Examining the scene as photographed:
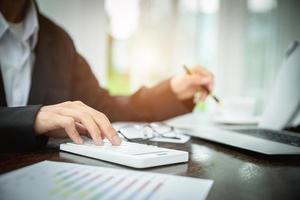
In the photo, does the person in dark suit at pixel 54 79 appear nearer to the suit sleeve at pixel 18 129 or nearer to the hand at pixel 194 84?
the hand at pixel 194 84

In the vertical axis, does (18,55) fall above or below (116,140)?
above

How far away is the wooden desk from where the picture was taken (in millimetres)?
378

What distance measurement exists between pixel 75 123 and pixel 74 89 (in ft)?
2.37

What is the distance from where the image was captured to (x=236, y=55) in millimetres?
2617

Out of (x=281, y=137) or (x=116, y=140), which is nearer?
(x=116, y=140)

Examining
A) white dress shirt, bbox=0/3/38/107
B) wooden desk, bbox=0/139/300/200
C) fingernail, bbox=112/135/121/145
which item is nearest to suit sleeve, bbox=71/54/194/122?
white dress shirt, bbox=0/3/38/107

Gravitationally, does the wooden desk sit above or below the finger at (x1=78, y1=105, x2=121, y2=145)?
below

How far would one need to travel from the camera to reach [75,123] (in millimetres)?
582

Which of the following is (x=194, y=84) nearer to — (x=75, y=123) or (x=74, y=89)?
(x=74, y=89)

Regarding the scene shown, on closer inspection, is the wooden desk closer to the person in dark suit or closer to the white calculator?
the white calculator

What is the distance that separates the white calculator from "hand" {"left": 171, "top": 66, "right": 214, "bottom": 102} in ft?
2.03

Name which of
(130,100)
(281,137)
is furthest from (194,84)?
(281,137)

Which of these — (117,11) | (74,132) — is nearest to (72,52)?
(74,132)

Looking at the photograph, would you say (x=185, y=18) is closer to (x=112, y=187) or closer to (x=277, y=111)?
(x=277, y=111)
